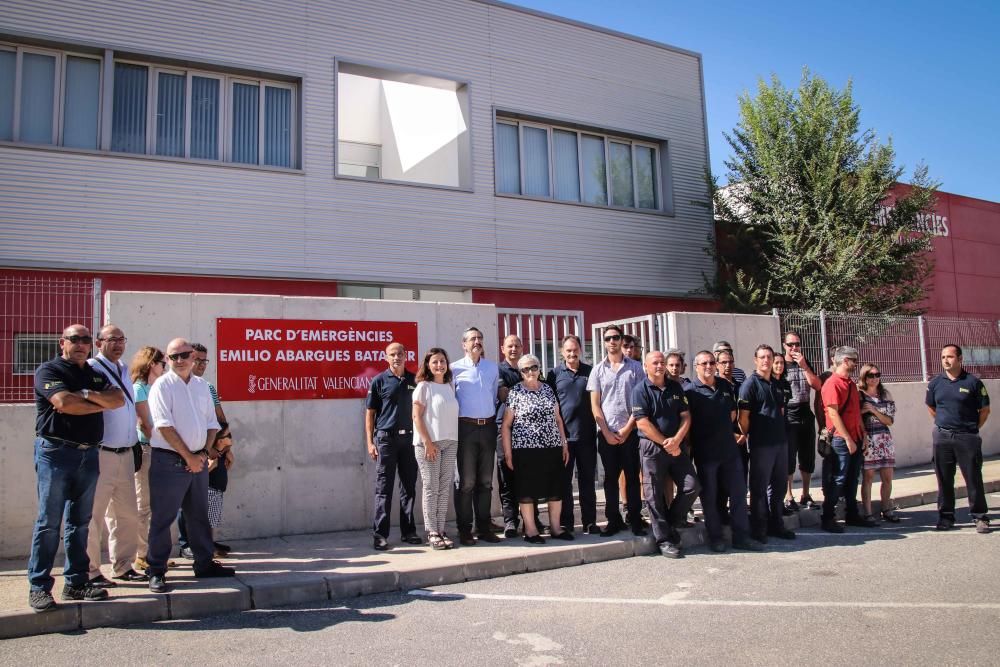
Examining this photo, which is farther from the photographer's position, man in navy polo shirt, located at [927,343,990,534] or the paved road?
man in navy polo shirt, located at [927,343,990,534]

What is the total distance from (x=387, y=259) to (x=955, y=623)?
10216mm

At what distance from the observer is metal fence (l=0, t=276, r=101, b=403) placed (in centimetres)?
762

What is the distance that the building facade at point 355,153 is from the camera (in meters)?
11.4

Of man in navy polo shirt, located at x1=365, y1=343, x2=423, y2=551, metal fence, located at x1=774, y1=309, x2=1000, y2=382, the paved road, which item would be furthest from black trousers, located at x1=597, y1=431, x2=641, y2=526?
metal fence, located at x1=774, y1=309, x2=1000, y2=382

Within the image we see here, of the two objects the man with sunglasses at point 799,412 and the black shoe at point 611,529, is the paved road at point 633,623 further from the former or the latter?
the man with sunglasses at point 799,412

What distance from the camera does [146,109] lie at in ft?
39.6

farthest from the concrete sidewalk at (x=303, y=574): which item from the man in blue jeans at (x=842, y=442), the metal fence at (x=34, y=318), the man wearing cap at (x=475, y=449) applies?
the metal fence at (x=34, y=318)

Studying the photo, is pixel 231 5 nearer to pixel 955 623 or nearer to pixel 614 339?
pixel 614 339

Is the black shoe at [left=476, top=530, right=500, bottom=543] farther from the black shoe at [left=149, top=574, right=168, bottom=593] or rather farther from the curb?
the black shoe at [left=149, top=574, right=168, bottom=593]

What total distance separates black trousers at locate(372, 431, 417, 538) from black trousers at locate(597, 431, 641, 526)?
197 centimetres

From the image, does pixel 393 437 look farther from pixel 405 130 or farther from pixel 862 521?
pixel 405 130

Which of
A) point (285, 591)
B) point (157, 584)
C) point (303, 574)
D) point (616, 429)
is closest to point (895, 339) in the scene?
point (616, 429)

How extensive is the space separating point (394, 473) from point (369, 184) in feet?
23.2

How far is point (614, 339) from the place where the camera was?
7.88m
